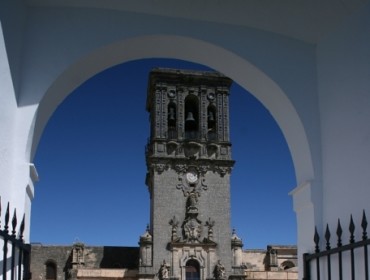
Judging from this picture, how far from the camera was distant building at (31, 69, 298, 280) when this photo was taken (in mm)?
26234

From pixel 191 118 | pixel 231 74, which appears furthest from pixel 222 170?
pixel 231 74

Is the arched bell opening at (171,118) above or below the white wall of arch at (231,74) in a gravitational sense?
above

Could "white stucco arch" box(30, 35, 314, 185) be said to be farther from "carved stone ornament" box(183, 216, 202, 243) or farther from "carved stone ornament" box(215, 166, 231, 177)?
"carved stone ornament" box(215, 166, 231, 177)

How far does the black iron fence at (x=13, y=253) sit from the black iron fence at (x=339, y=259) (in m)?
1.57

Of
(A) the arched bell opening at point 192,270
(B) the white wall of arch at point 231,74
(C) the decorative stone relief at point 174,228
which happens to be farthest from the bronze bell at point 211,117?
(B) the white wall of arch at point 231,74

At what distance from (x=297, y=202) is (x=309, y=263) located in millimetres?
441

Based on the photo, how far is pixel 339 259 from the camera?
10.5 feet

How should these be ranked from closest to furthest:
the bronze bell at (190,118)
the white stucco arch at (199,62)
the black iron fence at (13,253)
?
the black iron fence at (13,253), the white stucco arch at (199,62), the bronze bell at (190,118)

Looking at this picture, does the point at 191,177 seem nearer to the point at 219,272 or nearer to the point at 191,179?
the point at 191,179

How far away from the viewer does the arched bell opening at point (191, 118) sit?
27719mm

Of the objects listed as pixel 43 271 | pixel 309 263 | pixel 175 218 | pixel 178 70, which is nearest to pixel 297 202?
pixel 309 263

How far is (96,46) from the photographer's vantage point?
11.9 feet

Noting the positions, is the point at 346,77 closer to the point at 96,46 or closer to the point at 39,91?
the point at 96,46

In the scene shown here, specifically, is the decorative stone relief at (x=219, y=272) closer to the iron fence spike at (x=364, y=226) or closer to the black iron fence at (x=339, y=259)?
the black iron fence at (x=339, y=259)
